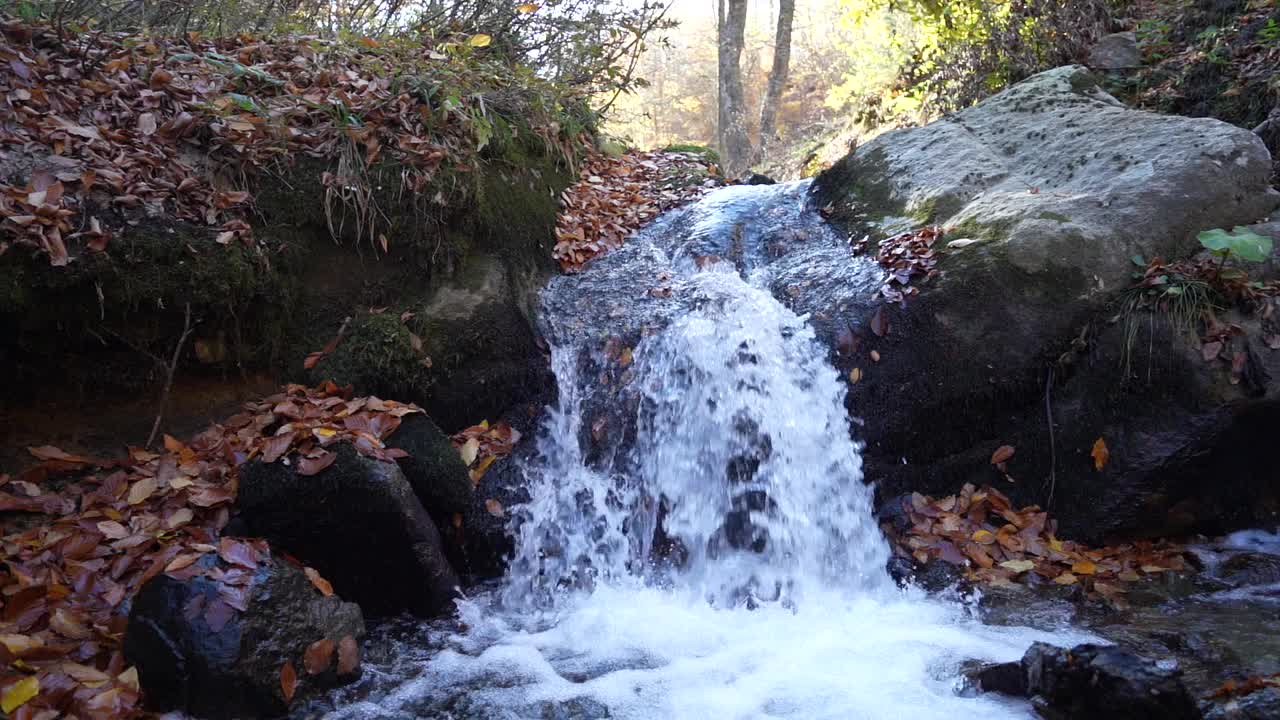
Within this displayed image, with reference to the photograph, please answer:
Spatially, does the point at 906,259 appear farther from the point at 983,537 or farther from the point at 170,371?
the point at 170,371

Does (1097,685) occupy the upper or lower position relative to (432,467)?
lower

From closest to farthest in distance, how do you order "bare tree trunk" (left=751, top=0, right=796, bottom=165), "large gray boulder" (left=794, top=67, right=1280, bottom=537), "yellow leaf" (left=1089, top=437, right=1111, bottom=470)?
"large gray boulder" (left=794, top=67, right=1280, bottom=537), "yellow leaf" (left=1089, top=437, right=1111, bottom=470), "bare tree trunk" (left=751, top=0, right=796, bottom=165)

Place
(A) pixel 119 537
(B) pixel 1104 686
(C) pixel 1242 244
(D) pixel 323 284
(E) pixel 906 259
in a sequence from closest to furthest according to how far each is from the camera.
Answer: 1. (B) pixel 1104 686
2. (A) pixel 119 537
3. (C) pixel 1242 244
4. (D) pixel 323 284
5. (E) pixel 906 259

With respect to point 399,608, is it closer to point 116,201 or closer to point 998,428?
point 116,201

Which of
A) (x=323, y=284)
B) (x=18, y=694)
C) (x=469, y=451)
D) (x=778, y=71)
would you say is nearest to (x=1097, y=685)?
(x=469, y=451)

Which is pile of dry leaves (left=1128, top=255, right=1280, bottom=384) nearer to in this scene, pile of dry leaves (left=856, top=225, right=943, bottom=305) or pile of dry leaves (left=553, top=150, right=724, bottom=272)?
pile of dry leaves (left=856, top=225, right=943, bottom=305)

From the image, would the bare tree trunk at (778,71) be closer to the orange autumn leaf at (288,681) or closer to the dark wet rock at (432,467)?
the dark wet rock at (432,467)

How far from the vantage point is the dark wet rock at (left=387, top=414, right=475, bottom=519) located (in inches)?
167

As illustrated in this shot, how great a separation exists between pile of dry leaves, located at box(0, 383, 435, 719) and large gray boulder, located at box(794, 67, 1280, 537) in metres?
3.18

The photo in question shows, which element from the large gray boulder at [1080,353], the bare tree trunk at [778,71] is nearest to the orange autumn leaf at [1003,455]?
the large gray boulder at [1080,353]

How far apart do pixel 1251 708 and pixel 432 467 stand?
12.2ft

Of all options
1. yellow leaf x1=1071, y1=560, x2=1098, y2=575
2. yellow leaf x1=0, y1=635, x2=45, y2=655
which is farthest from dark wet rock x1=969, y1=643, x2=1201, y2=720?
yellow leaf x1=0, y1=635, x2=45, y2=655

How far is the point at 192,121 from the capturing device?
15.5ft

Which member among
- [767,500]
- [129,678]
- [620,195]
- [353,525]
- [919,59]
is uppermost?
[919,59]
